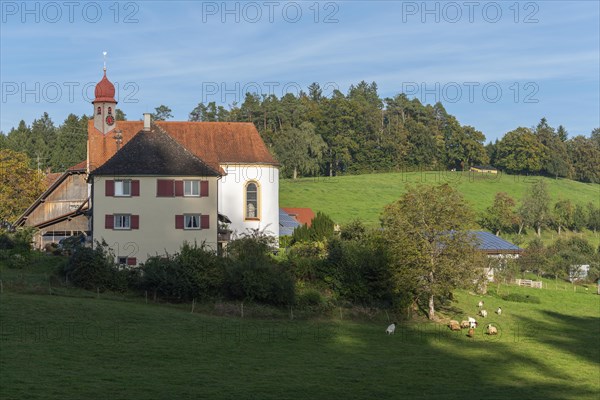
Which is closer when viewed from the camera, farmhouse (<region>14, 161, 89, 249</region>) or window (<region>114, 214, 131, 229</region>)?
window (<region>114, 214, 131, 229</region>)

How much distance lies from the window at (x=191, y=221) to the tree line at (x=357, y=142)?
81.3 meters

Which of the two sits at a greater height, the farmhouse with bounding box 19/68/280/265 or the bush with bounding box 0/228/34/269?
the farmhouse with bounding box 19/68/280/265

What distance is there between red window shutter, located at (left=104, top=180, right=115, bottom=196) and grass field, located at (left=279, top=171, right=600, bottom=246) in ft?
186

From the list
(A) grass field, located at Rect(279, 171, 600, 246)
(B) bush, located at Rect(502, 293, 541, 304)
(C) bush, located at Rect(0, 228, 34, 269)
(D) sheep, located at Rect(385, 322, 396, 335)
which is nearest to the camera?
(D) sheep, located at Rect(385, 322, 396, 335)

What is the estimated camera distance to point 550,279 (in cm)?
8581

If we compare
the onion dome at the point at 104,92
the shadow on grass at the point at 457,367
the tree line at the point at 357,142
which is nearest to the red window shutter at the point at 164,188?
the onion dome at the point at 104,92

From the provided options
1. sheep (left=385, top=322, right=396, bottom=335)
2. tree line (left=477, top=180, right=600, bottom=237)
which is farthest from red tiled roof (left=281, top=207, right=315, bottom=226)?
sheep (left=385, top=322, right=396, bottom=335)

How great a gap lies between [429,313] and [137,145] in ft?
74.9

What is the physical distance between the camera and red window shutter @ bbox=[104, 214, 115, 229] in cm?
5559

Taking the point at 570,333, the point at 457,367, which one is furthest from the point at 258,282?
the point at 570,333

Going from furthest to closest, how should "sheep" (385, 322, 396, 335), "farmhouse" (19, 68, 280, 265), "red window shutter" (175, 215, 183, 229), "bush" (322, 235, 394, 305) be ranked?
"red window shutter" (175, 215, 183, 229), "farmhouse" (19, 68, 280, 265), "bush" (322, 235, 394, 305), "sheep" (385, 322, 396, 335)

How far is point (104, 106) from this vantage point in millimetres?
68250

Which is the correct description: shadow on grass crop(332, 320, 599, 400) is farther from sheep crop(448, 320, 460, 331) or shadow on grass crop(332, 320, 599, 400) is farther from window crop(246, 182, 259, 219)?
window crop(246, 182, 259, 219)

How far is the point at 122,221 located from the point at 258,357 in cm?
2259
